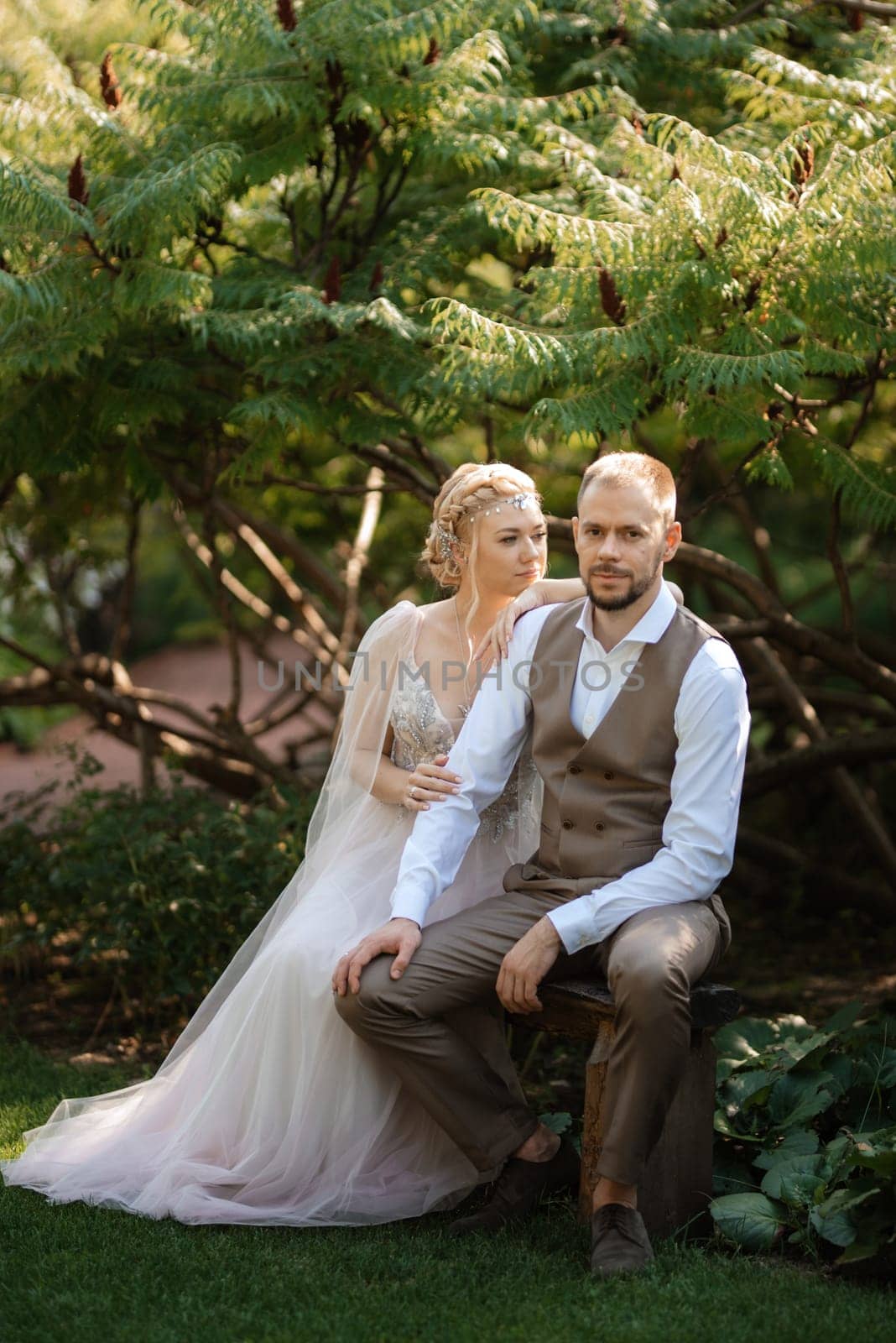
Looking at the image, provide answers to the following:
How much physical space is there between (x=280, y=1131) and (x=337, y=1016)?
33cm

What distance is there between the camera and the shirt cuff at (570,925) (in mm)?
3230

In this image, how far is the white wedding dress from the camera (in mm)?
3438

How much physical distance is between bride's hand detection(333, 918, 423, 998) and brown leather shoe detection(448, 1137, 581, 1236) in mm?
612

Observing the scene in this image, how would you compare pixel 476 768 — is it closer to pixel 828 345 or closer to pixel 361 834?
pixel 361 834

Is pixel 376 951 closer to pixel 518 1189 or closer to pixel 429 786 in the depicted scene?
pixel 429 786

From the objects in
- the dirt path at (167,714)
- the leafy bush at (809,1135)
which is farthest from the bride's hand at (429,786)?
the dirt path at (167,714)

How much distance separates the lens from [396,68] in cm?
447

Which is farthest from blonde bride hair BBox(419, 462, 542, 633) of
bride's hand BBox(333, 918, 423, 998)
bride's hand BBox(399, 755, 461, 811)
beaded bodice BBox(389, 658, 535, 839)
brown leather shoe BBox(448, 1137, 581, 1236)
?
brown leather shoe BBox(448, 1137, 581, 1236)

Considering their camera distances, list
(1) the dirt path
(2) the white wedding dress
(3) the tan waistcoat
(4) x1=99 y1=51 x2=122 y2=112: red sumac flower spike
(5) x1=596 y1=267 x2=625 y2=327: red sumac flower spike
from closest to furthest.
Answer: (3) the tan waistcoat, (2) the white wedding dress, (5) x1=596 y1=267 x2=625 y2=327: red sumac flower spike, (4) x1=99 y1=51 x2=122 y2=112: red sumac flower spike, (1) the dirt path

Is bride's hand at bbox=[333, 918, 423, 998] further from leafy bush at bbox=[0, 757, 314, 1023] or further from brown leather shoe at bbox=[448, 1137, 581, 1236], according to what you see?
leafy bush at bbox=[0, 757, 314, 1023]

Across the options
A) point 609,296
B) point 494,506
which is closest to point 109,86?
point 609,296

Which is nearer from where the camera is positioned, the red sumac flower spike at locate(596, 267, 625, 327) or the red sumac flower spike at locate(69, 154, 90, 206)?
the red sumac flower spike at locate(596, 267, 625, 327)

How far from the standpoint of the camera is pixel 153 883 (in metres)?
4.96

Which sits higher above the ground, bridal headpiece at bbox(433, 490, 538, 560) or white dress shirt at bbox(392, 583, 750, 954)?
bridal headpiece at bbox(433, 490, 538, 560)
